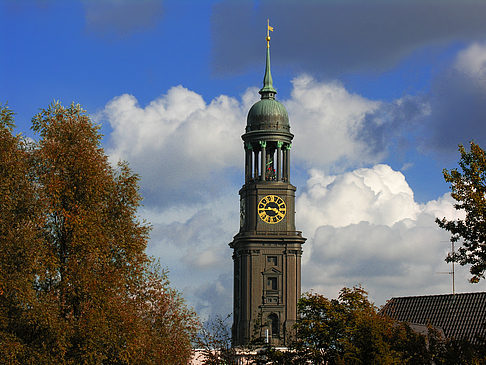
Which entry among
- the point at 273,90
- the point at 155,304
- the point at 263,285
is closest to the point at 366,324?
the point at 155,304

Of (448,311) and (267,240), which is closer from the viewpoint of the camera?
(448,311)

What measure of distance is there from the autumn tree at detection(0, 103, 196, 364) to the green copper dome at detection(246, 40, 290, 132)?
8910 centimetres

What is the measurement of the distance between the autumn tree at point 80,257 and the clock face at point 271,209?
84.2 metres

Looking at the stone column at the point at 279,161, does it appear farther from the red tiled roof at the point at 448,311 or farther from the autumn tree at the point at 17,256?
the autumn tree at the point at 17,256

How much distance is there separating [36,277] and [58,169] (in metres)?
5.87

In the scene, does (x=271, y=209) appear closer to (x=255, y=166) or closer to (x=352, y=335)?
(x=255, y=166)

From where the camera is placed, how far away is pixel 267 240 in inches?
5522

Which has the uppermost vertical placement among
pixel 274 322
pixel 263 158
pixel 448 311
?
pixel 263 158

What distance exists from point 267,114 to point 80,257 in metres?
95.7

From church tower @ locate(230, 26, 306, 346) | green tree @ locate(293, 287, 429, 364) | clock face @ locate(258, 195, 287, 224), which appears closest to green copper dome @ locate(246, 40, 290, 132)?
church tower @ locate(230, 26, 306, 346)

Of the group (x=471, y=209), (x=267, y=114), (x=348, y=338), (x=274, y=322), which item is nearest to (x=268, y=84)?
(x=267, y=114)

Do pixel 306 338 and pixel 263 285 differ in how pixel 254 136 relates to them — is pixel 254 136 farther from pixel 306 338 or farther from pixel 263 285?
pixel 306 338

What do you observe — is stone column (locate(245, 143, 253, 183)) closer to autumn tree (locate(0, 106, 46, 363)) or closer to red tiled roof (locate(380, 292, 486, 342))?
red tiled roof (locate(380, 292, 486, 342))

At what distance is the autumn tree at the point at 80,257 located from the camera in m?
51.6
